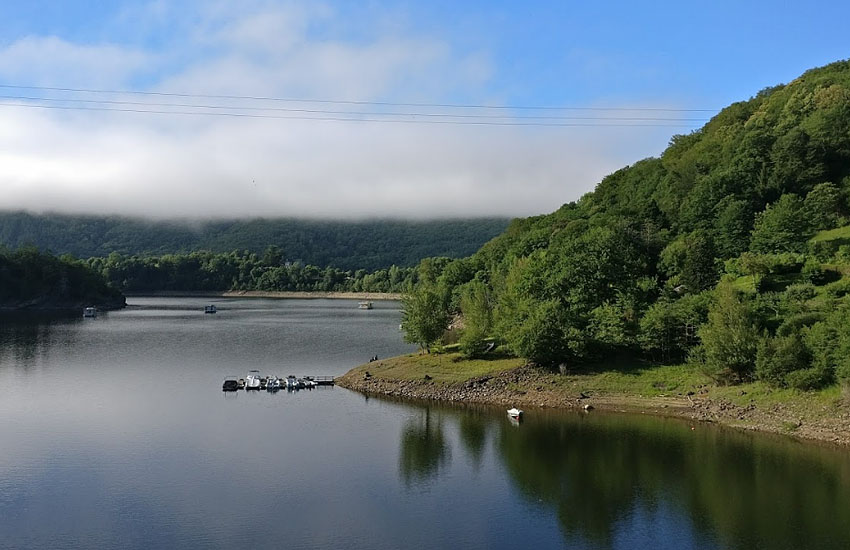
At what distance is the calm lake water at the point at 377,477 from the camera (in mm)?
30828

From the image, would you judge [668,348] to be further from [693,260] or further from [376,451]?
[376,451]

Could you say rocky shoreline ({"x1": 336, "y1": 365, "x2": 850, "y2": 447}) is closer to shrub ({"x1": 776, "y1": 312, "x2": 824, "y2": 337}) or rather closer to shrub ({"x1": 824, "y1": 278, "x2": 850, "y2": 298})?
shrub ({"x1": 776, "y1": 312, "x2": 824, "y2": 337})

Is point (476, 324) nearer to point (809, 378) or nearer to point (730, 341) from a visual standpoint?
point (730, 341)

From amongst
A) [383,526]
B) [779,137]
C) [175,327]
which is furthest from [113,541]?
[175,327]

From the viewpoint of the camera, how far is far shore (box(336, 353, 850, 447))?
152 feet

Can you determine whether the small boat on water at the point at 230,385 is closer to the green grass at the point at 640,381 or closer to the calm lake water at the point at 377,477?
the calm lake water at the point at 377,477

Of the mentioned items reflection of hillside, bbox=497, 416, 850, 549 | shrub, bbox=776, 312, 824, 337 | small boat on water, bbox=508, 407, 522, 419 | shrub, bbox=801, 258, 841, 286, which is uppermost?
shrub, bbox=801, 258, 841, 286

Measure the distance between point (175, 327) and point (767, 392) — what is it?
344 feet

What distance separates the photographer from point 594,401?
55.3 meters

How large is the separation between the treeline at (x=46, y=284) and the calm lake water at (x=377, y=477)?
411 feet

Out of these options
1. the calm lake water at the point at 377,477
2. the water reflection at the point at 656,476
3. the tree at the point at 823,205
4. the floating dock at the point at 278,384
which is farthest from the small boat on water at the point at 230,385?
the tree at the point at 823,205

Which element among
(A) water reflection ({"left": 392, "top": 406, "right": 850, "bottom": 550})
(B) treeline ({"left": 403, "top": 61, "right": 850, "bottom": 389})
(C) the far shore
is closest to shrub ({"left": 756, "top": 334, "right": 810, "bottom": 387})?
(B) treeline ({"left": 403, "top": 61, "right": 850, "bottom": 389})

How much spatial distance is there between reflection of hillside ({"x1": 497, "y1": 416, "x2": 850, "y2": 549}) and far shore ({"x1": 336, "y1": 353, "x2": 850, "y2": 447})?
8.97 ft

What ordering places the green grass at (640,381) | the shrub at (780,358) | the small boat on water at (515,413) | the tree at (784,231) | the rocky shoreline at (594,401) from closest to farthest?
the rocky shoreline at (594,401) → the shrub at (780,358) → the small boat on water at (515,413) → the green grass at (640,381) → the tree at (784,231)
